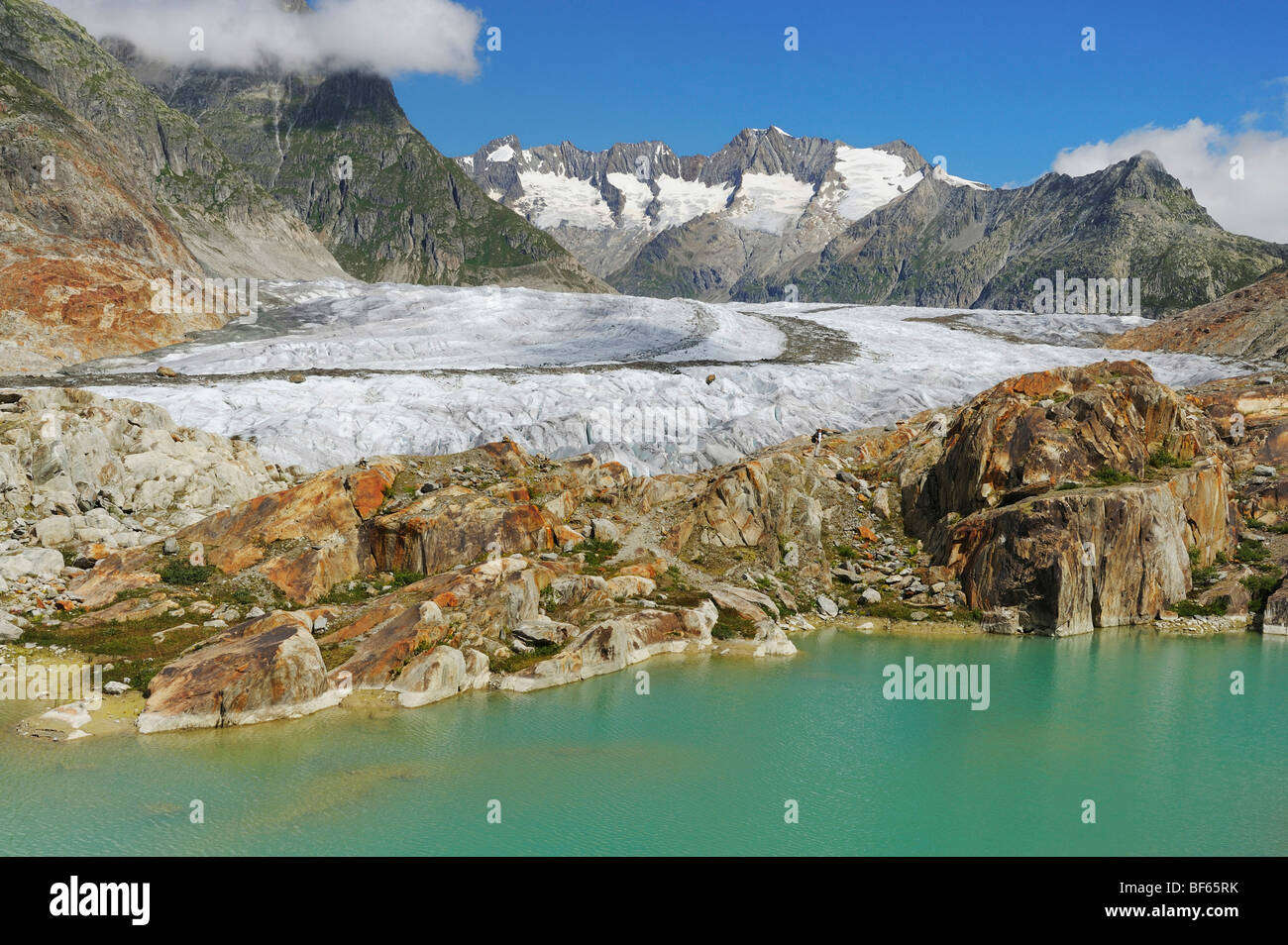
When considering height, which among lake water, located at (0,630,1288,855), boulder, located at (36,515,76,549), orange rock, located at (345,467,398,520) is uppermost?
orange rock, located at (345,467,398,520)

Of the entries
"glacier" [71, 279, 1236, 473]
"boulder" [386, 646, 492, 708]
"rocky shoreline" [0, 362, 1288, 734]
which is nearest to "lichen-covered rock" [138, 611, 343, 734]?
"rocky shoreline" [0, 362, 1288, 734]

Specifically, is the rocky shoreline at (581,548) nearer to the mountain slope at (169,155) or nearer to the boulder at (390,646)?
the boulder at (390,646)

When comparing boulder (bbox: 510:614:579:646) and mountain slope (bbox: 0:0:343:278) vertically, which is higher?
mountain slope (bbox: 0:0:343:278)

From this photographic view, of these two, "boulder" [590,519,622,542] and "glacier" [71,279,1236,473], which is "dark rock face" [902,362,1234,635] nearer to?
"boulder" [590,519,622,542]

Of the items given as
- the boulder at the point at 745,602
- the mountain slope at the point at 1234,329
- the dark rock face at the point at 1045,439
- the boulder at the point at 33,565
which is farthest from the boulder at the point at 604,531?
the mountain slope at the point at 1234,329
